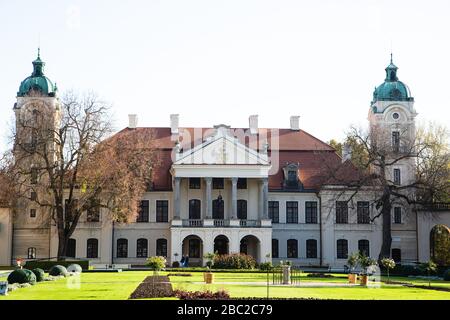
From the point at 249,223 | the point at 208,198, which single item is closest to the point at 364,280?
the point at 249,223

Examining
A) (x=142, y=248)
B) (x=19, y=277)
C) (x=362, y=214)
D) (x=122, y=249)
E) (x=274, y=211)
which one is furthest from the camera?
(x=274, y=211)

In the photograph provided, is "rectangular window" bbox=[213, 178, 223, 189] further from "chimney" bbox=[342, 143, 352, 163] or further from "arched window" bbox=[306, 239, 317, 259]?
"chimney" bbox=[342, 143, 352, 163]

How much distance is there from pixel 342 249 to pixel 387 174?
6.45 meters

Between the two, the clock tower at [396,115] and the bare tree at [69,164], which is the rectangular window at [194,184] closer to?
the bare tree at [69,164]

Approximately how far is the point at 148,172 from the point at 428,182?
18.8 metres

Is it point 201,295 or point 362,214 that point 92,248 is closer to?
point 362,214

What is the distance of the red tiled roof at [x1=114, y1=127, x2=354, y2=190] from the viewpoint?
193 feet

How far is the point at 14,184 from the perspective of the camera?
4994 centimetres

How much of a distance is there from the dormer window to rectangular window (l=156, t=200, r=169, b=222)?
8.95 meters

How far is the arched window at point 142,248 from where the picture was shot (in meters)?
58.3

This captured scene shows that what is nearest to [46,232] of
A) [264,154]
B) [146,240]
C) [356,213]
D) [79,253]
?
[79,253]

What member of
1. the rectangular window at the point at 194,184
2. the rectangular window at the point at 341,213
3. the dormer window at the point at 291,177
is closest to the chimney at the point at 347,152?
the rectangular window at the point at 341,213

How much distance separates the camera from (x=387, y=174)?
192 ft

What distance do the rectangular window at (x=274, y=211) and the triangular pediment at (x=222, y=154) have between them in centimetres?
416
